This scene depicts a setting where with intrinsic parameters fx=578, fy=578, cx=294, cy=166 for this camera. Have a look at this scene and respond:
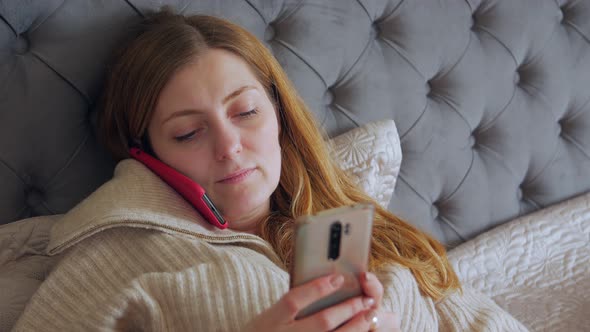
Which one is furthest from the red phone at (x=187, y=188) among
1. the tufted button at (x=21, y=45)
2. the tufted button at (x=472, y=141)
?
the tufted button at (x=472, y=141)

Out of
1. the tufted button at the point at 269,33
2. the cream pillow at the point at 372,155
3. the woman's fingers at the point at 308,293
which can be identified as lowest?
the cream pillow at the point at 372,155

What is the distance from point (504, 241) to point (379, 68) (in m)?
0.52

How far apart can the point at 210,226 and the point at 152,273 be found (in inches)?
6.8

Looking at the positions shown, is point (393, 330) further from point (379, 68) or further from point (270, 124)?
point (379, 68)

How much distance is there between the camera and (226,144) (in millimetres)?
905

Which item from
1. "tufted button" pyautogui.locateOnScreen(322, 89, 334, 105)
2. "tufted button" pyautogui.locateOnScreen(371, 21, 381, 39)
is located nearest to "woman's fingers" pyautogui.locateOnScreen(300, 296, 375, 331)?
"tufted button" pyautogui.locateOnScreen(322, 89, 334, 105)

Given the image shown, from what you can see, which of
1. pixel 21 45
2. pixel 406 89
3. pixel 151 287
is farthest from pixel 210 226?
pixel 406 89

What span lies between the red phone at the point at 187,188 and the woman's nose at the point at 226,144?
0.21ft

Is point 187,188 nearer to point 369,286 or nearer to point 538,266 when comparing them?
point 369,286

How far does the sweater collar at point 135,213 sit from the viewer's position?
0.84 metres

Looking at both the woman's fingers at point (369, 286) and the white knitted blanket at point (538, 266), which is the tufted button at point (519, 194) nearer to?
the white knitted blanket at point (538, 266)

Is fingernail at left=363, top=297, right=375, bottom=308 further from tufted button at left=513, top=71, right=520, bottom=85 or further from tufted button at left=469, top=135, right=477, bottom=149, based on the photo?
tufted button at left=513, top=71, right=520, bottom=85

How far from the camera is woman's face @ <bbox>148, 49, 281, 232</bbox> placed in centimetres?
92

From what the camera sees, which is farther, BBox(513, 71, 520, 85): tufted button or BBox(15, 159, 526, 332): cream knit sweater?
BBox(513, 71, 520, 85): tufted button
